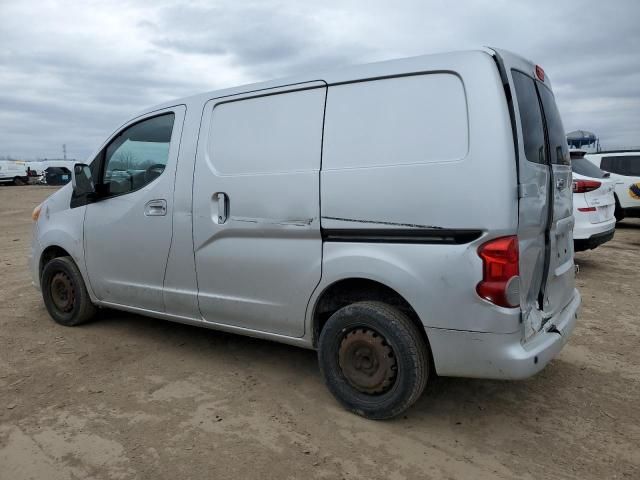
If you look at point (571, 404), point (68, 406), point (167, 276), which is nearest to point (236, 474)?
point (68, 406)

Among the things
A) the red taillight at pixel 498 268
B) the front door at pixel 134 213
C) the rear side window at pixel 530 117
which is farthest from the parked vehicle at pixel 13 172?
the red taillight at pixel 498 268

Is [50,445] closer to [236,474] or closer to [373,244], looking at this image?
[236,474]

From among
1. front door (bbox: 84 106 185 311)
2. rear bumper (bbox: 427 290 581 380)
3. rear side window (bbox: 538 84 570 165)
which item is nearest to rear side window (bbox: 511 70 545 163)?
rear side window (bbox: 538 84 570 165)

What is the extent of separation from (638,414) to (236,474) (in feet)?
7.79

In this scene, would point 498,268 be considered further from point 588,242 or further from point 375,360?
point 588,242

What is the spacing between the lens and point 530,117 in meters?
2.96

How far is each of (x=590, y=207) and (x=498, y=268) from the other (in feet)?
15.9

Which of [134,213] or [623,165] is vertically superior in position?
[623,165]

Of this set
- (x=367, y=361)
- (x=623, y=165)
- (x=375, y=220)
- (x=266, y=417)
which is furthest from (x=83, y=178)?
(x=623, y=165)

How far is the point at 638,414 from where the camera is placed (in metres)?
3.15

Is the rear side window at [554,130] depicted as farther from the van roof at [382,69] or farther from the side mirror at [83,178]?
the side mirror at [83,178]

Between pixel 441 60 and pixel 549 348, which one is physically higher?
pixel 441 60

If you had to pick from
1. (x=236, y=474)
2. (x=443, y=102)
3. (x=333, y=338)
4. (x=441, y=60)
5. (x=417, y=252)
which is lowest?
(x=236, y=474)

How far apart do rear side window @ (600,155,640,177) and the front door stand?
11.1 meters
